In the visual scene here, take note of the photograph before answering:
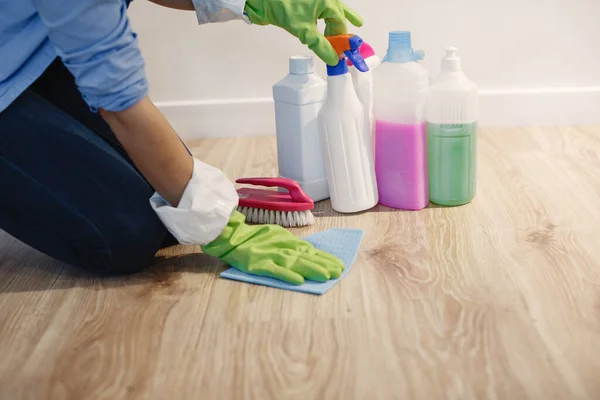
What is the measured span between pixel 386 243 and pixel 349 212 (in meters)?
0.17

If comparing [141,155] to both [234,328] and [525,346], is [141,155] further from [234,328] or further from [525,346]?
[525,346]

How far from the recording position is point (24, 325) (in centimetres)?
111

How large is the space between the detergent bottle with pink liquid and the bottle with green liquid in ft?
0.06

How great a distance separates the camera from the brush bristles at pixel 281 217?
1.44 m

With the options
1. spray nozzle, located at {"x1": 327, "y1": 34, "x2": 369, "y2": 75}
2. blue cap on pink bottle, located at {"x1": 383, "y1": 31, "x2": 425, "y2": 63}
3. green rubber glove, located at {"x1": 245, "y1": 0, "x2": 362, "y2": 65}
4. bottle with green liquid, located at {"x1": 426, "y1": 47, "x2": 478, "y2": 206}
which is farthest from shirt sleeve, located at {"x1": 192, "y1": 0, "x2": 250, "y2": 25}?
bottle with green liquid, located at {"x1": 426, "y1": 47, "x2": 478, "y2": 206}

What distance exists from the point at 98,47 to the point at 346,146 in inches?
21.7

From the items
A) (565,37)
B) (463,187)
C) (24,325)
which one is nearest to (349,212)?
(463,187)

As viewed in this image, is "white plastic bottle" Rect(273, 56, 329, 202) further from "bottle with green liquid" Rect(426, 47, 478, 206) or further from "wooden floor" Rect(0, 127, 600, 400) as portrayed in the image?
"bottle with green liquid" Rect(426, 47, 478, 206)

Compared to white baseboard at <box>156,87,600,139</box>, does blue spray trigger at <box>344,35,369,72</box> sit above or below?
above

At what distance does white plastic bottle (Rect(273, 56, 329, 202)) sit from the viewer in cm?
148

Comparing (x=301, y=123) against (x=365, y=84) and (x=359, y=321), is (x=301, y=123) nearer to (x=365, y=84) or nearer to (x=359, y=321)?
(x=365, y=84)

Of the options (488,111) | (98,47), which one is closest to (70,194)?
(98,47)

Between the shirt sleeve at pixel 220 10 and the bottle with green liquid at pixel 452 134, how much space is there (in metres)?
0.37

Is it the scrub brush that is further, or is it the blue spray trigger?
the scrub brush
